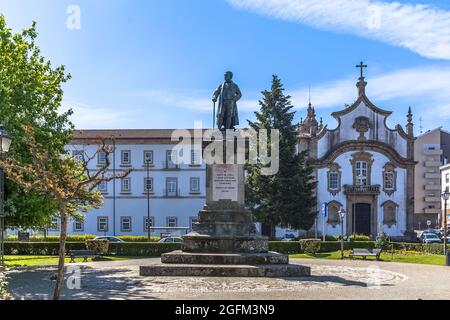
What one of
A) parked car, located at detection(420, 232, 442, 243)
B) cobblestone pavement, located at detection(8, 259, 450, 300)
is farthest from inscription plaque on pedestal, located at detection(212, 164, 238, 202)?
parked car, located at detection(420, 232, 442, 243)

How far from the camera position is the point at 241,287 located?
48.6 feet

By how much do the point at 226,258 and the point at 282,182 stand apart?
92.4 ft

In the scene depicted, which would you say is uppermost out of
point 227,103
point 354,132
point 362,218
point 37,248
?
point 354,132

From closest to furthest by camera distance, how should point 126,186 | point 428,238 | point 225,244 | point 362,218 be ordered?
1. point 225,244
2. point 428,238
3. point 362,218
4. point 126,186

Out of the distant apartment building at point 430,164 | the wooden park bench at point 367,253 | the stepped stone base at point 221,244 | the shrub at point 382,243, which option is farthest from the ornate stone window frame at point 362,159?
the distant apartment building at point 430,164

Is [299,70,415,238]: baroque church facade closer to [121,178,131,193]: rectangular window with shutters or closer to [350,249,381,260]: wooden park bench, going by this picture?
[121,178,131,193]: rectangular window with shutters

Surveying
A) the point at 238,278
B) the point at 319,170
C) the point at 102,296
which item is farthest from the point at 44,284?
the point at 319,170

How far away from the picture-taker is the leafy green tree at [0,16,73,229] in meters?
22.1

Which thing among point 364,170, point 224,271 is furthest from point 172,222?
point 224,271

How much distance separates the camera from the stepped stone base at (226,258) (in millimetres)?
18531

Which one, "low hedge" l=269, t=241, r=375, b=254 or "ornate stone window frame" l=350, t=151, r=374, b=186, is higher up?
→ "ornate stone window frame" l=350, t=151, r=374, b=186

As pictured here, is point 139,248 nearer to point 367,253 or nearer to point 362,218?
point 367,253

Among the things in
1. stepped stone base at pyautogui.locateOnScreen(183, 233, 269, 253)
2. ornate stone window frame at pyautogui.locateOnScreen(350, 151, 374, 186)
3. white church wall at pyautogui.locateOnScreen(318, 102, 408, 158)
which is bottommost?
stepped stone base at pyautogui.locateOnScreen(183, 233, 269, 253)
